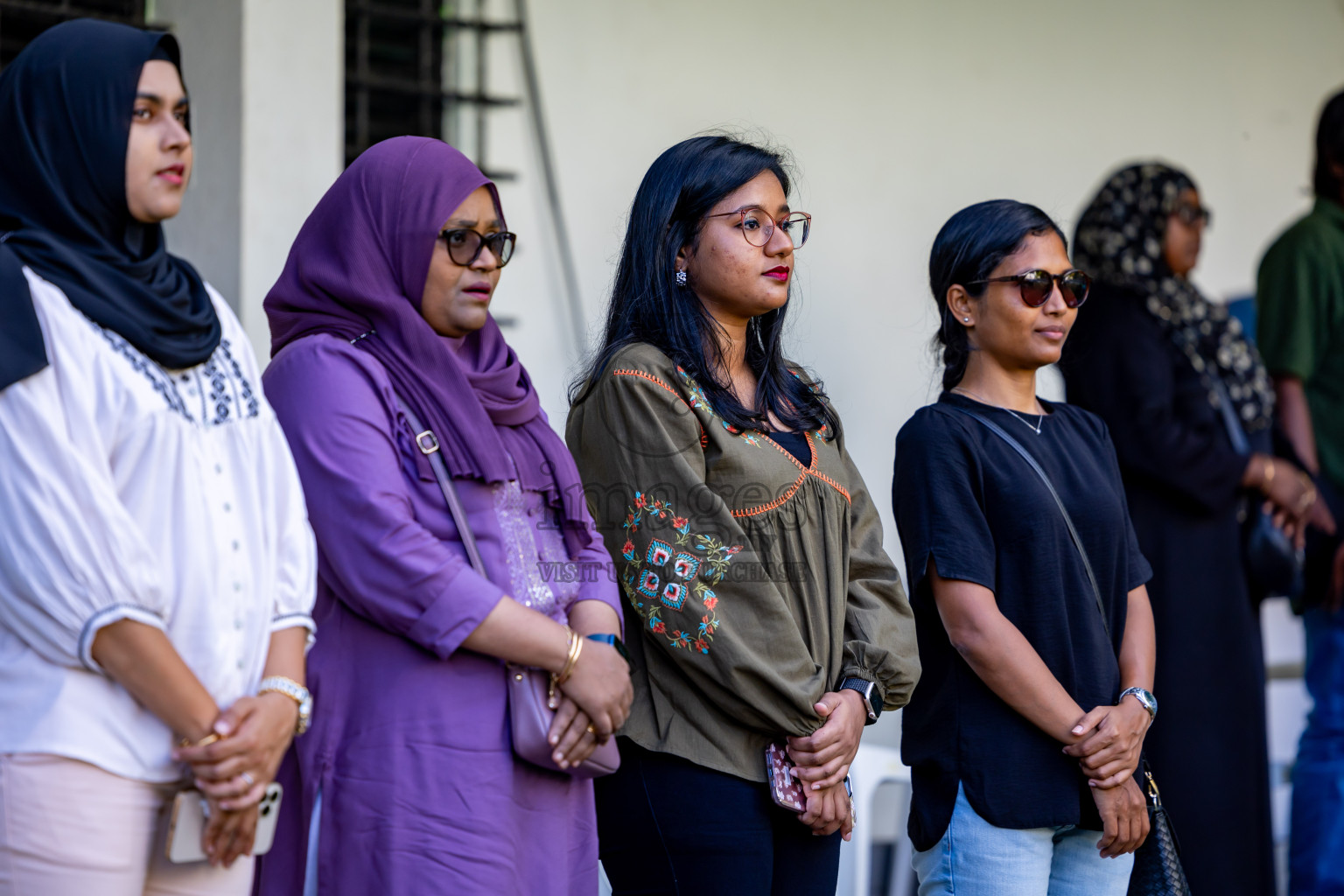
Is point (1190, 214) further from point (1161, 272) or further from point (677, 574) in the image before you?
point (677, 574)

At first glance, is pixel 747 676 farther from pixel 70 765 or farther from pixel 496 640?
pixel 70 765

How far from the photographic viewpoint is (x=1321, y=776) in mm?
4352

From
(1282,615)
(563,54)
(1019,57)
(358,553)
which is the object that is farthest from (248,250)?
(1282,615)

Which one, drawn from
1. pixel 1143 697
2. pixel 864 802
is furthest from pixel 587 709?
pixel 864 802

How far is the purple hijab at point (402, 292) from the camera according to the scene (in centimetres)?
240

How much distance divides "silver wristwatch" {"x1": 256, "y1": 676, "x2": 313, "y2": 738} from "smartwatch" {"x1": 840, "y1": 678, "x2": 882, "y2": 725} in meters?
1.05

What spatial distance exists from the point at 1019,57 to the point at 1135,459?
79.6 inches

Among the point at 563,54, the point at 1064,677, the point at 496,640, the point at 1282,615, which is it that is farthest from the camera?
the point at 1282,615

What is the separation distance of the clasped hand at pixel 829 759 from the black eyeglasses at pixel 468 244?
3.30 ft

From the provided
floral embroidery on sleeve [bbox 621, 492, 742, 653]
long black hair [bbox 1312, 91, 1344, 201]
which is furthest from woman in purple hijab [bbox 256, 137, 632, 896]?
long black hair [bbox 1312, 91, 1344, 201]

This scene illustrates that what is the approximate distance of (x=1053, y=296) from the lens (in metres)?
3.11

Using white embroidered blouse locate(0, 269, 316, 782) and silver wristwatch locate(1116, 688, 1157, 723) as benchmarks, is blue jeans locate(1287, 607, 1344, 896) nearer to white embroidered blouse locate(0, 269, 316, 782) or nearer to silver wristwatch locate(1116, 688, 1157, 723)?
silver wristwatch locate(1116, 688, 1157, 723)

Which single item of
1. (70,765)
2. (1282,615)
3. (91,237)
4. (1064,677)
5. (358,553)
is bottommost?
(1282,615)

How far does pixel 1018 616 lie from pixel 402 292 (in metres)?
1.39
